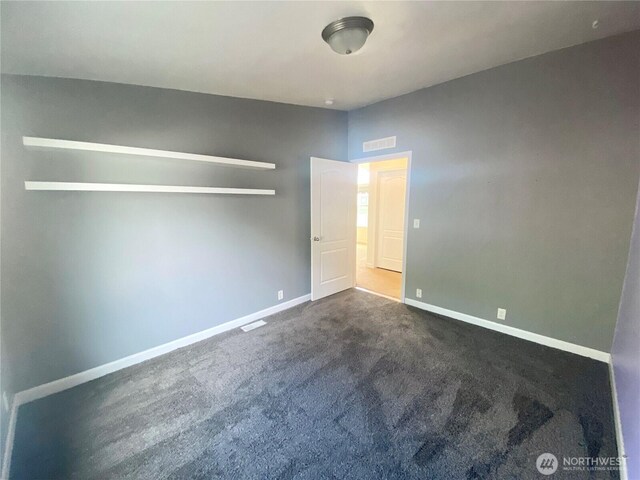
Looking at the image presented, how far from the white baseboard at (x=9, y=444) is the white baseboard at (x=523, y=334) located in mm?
3785

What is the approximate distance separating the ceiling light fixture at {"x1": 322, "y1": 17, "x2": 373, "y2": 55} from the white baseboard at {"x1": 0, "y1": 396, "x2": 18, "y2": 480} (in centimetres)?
320

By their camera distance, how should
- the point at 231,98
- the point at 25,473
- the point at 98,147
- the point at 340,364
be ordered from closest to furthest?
the point at 25,473 < the point at 98,147 < the point at 340,364 < the point at 231,98

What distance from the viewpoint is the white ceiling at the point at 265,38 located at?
1544 mm

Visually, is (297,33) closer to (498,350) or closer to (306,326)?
(306,326)

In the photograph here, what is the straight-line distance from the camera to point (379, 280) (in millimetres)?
5090

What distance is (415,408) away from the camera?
1.90 meters

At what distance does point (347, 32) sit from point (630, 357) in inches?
108

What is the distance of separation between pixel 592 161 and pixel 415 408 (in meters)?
2.59

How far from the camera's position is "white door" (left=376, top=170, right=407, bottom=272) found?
5.52 metres

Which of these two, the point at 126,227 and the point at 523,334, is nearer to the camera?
the point at 126,227

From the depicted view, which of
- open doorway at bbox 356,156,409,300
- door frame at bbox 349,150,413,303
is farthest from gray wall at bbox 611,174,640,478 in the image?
open doorway at bbox 356,156,409,300

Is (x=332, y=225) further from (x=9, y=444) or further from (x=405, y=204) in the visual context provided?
(x=9, y=444)

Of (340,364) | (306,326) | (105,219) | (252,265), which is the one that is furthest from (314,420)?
(105,219)

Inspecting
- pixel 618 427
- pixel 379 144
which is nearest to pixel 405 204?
pixel 379 144
